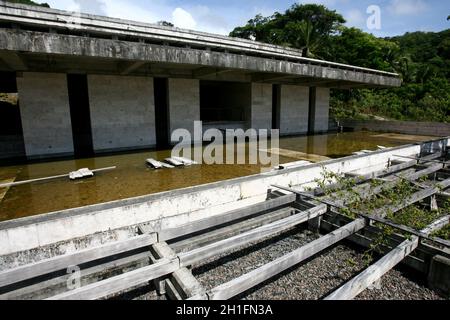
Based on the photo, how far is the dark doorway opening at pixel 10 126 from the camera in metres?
9.44

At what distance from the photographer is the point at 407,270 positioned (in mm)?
3543

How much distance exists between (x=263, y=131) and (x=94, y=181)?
33.4 feet

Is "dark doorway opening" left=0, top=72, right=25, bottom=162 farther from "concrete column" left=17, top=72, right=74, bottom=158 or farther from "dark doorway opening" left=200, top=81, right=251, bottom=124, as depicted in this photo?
"dark doorway opening" left=200, top=81, right=251, bottom=124

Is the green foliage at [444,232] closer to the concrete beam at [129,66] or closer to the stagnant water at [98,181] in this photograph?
the stagnant water at [98,181]

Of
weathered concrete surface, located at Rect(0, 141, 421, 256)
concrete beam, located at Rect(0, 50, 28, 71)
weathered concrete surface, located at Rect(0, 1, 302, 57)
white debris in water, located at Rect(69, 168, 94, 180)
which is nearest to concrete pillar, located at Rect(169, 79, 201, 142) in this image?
weathered concrete surface, located at Rect(0, 1, 302, 57)

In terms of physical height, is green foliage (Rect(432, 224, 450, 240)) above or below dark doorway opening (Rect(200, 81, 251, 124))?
below

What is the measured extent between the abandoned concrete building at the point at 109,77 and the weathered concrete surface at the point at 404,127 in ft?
14.1

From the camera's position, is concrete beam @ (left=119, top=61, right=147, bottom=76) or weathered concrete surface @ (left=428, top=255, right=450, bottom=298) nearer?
weathered concrete surface @ (left=428, top=255, right=450, bottom=298)

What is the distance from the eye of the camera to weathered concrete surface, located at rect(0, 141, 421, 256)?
3.45 metres

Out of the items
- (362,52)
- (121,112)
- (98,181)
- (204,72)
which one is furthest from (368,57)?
(98,181)

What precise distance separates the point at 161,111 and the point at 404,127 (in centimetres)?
1515

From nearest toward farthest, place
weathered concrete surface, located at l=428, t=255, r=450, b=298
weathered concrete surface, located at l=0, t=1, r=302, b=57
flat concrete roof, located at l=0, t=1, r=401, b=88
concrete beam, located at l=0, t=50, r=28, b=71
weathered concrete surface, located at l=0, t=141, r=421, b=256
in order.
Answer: weathered concrete surface, located at l=428, t=255, r=450, b=298
weathered concrete surface, located at l=0, t=141, r=421, b=256
flat concrete roof, located at l=0, t=1, r=401, b=88
concrete beam, located at l=0, t=50, r=28, b=71
weathered concrete surface, located at l=0, t=1, r=302, b=57

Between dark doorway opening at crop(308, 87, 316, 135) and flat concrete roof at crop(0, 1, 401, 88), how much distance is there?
11.4 feet

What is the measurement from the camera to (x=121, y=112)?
10.9 metres
